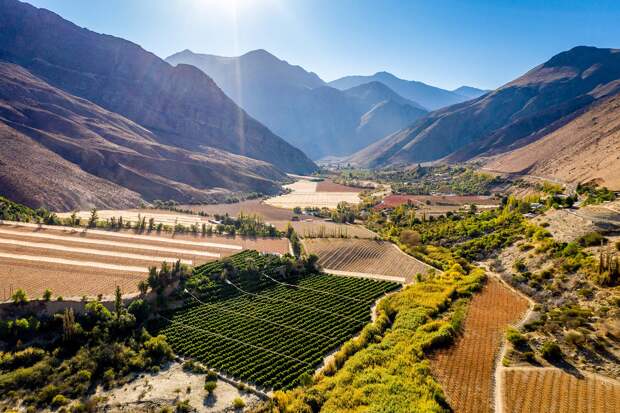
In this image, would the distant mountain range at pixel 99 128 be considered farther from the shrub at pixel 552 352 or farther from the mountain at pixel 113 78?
the shrub at pixel 552 352

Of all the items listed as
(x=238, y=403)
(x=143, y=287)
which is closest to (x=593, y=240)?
(x=238, y=403)

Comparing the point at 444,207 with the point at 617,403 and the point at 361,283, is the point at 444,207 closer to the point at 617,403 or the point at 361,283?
the point at 361,283

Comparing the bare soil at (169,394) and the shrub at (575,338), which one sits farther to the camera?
the shrub at (575,338)

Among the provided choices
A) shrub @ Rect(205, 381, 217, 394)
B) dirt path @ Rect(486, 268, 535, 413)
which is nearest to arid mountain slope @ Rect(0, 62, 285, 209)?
shrub @ Rect(205, 381, 217, 394)

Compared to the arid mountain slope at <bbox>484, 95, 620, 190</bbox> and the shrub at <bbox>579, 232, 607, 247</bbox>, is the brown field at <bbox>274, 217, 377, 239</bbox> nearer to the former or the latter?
the shrub at <bbox>579, 232, 607, 247</bbox>

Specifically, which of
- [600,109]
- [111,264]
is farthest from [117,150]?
[600,109]

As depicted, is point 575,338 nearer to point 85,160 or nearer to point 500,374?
point 500,374

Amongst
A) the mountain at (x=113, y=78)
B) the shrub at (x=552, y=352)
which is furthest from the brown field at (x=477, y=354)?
the mountain at (x=113, y=78)
